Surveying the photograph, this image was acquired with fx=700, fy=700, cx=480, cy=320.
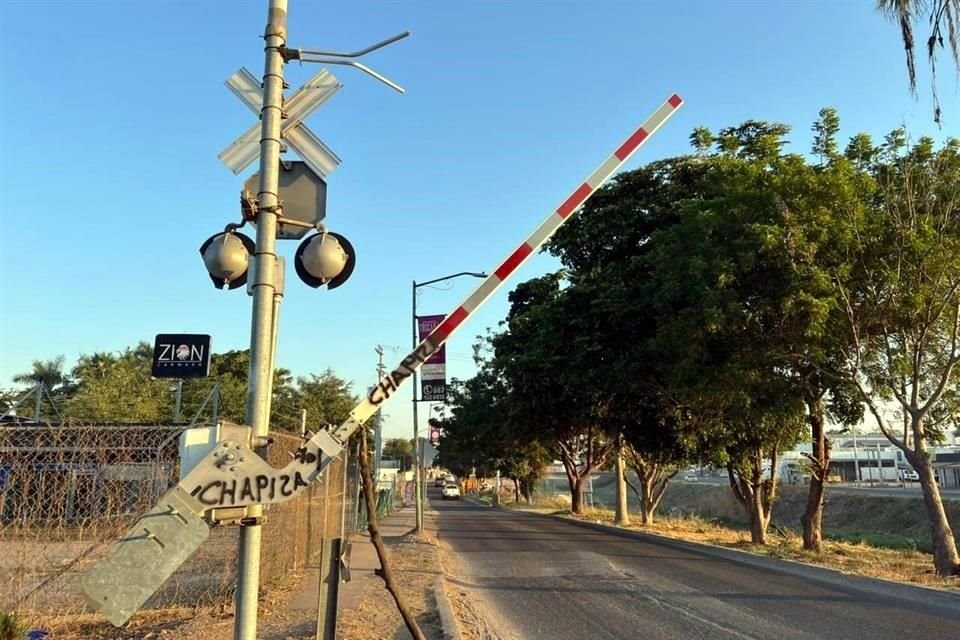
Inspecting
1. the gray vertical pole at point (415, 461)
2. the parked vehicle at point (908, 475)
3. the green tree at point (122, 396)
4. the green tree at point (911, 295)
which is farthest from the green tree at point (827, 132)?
the parked vehicle at point (908, 475)

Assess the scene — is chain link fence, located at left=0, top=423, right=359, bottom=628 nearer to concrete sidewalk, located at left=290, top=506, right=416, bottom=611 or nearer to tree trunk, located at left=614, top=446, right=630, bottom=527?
concrete sidewalk, located at left=290, top=506, right=416, bottom=611

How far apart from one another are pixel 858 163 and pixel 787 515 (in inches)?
1848

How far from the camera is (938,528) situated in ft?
46.8

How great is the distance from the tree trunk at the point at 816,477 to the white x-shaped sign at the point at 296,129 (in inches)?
681

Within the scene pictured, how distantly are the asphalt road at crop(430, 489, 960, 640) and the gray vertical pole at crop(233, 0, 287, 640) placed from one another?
16.5ft

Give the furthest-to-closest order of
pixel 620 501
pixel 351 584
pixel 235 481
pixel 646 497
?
pixel 646 497 < pixel 620 501 < pixel 351 584 < pixel 235 481

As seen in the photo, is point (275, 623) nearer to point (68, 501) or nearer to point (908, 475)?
point (68, 501)

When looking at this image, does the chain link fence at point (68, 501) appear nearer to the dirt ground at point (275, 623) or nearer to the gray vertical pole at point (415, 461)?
the dirt ground at point (275, 623)

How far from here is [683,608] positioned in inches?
376

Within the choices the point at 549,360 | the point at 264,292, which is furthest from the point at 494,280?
the point at 549,360

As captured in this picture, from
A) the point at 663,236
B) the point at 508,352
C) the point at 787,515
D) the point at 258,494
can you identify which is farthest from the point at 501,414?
the point at 787,515

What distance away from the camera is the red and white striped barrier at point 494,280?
3.78 m

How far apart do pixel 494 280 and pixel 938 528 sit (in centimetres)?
1450

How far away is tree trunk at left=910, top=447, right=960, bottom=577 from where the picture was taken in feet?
45.8
